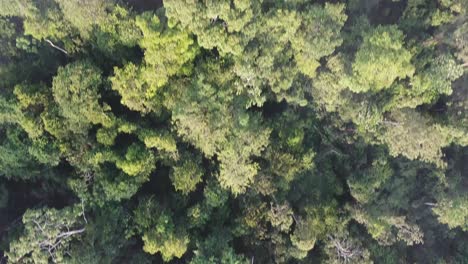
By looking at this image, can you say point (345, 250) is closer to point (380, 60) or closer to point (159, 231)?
point (159, 231)

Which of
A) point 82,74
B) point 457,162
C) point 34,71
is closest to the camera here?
point 82,74

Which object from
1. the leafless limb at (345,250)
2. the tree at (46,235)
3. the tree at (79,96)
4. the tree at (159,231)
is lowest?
the tree at (46,235)

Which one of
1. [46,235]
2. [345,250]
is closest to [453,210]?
[345,250]

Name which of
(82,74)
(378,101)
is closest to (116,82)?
(82,74)

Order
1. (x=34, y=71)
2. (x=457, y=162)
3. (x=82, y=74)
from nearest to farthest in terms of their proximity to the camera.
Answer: (x=82, y=74) < (x=34, y=71) < (x=457, y=162)

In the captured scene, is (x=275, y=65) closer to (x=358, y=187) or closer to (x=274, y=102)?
(x=274, y=102)

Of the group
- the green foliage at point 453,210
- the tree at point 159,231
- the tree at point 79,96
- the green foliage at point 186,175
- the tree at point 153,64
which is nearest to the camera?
the tree at point 153,64

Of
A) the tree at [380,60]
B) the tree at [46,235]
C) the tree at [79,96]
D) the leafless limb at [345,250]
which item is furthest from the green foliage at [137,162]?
the tree at [380,60]

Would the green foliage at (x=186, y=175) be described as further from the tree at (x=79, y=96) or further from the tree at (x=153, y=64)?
the tree at (x=79, y=96)

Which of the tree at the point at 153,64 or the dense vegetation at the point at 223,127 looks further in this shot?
the dense vegetation at the point at 223,127

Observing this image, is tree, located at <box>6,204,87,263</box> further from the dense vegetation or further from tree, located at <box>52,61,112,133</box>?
tree, located at <box>52,61,112,133</box>
